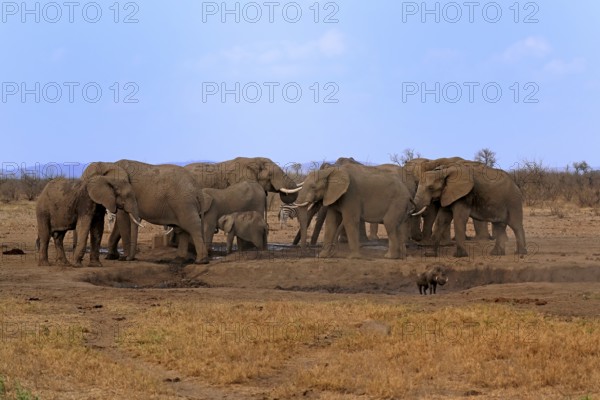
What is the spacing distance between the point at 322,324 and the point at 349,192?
787 cm

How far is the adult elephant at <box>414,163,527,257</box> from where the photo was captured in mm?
22203

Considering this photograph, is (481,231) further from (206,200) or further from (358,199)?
(206,200)

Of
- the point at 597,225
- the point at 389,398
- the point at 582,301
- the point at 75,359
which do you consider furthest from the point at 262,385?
the point at 597,225

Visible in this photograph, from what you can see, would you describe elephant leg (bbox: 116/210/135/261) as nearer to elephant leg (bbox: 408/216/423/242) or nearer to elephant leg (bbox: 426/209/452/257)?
elephant leg (bbox: 426/209/452/257)

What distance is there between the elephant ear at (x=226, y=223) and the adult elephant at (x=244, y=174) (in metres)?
4.07

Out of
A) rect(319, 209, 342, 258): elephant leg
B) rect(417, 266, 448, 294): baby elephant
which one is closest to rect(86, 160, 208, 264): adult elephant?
rect(319, 209, 342, 258): elephant leg

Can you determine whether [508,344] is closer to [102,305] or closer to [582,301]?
[582,301]

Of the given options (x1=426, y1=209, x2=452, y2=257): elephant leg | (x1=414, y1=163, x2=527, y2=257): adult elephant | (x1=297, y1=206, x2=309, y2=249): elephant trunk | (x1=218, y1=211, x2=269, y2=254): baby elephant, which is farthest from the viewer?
(x1=297, y1=206, x2=309, y2=249): elephant trunk

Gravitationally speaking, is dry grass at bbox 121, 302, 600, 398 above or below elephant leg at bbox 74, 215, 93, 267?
below

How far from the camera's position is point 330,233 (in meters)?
21.5

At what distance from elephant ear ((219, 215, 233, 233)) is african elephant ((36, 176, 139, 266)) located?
10.9 ft

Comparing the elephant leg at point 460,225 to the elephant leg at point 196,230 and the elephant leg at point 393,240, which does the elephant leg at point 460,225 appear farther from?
the elephant leg at point 196,230

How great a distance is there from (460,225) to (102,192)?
747 centimetres

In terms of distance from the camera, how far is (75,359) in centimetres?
1119
